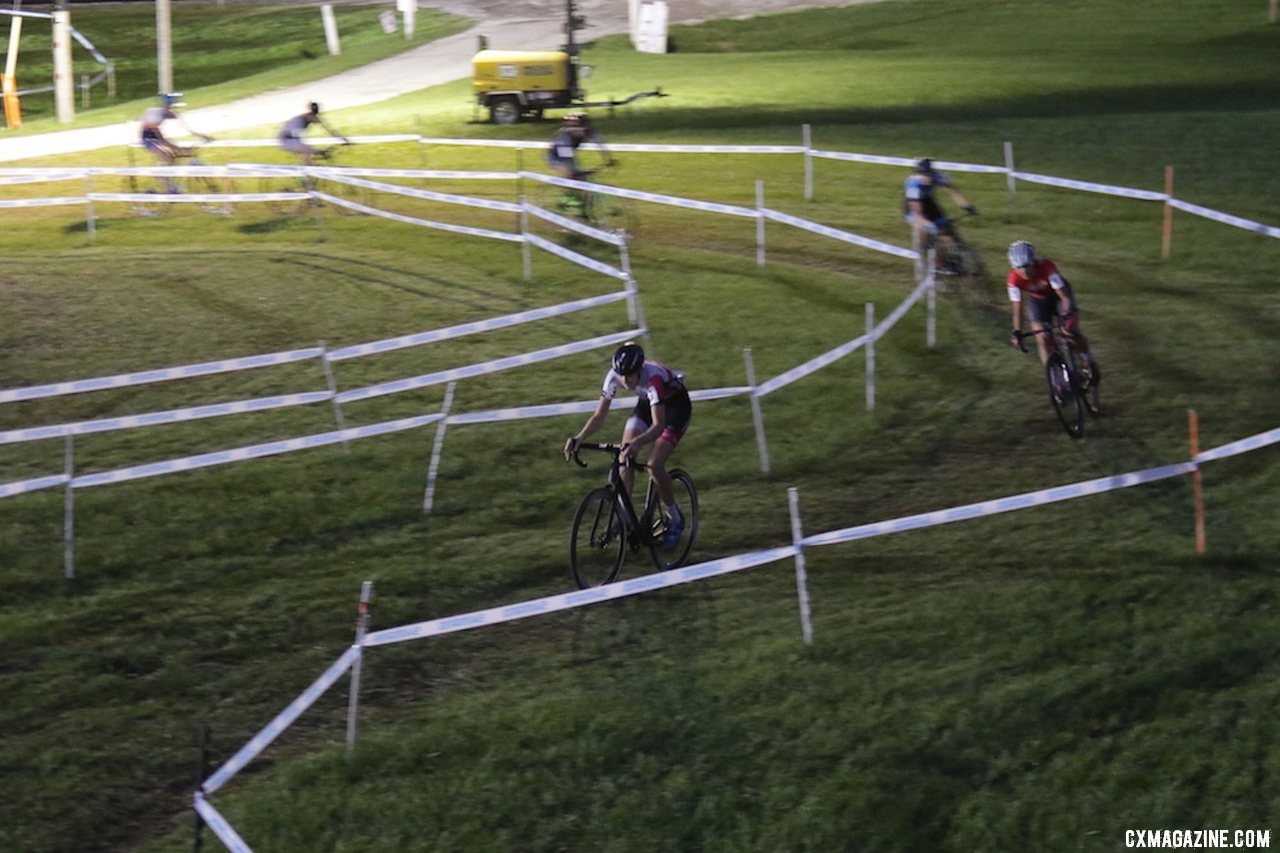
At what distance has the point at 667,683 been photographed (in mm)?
9641

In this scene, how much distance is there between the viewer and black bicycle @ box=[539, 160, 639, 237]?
23.4 m

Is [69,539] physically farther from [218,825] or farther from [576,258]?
[576,258]

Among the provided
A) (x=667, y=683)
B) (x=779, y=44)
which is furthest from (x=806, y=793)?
(x=779, y=44)

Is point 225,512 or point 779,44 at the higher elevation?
point 779,44

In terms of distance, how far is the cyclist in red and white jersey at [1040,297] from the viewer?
45.6 feet

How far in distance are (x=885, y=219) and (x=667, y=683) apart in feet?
50.9

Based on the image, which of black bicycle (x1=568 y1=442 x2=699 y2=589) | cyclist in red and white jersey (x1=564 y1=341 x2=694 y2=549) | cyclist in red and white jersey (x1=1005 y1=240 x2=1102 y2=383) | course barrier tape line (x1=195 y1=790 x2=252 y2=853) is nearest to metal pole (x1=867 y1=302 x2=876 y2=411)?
cyclist in red and white jersey (x1=1005 y1=240 x2=1102 y2=383)

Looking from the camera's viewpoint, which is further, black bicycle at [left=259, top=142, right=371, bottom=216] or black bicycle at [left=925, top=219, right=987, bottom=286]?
black bicycle at [left=259, top=142, right=371, bottom=216]

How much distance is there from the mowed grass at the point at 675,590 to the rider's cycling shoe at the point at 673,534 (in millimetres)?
358

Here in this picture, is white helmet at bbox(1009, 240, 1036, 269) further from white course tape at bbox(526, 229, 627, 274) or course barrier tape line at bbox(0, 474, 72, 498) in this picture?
course barrier tape line at bbox(0, 474, 72, 498)

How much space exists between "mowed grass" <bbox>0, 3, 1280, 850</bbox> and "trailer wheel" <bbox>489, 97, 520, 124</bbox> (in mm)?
12535

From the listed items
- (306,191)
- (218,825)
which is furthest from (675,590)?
(306,191)

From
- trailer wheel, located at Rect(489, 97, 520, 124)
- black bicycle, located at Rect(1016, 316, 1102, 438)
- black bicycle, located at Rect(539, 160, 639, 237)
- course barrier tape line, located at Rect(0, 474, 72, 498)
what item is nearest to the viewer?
course barrier tape line, located at Rect(0, 474, 72, 498)

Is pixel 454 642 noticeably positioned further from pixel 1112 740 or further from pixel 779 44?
pixel 779 44
